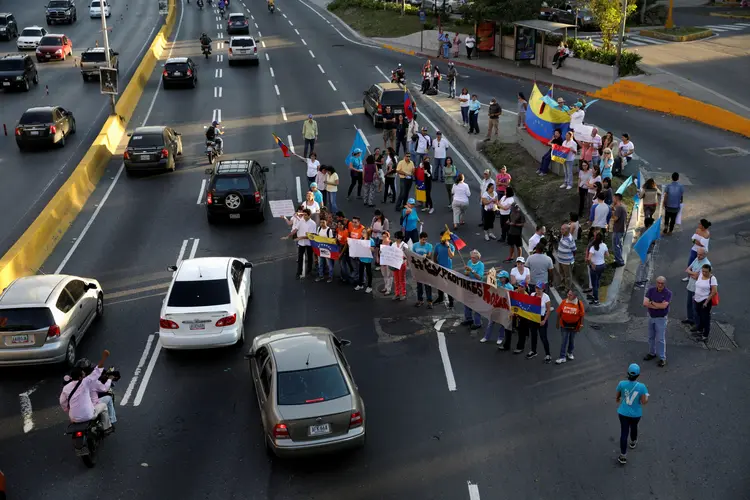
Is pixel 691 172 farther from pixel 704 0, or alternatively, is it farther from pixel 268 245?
pixel 704 0

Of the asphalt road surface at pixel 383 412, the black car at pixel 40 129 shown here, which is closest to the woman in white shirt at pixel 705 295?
the asphalt road surface at pixel 383 412

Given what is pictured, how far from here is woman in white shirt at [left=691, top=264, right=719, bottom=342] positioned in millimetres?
16297

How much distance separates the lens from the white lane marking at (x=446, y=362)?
15613 mm

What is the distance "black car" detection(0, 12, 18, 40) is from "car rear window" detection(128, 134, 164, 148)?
112 feet

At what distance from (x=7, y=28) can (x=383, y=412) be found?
53.9m

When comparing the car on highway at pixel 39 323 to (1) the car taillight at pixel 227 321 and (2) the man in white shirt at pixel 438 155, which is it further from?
(2) the man in white shirt at pixel 438 155

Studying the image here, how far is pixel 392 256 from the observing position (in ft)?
63.2

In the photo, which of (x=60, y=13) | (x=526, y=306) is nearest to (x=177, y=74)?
(x=60, y=13)

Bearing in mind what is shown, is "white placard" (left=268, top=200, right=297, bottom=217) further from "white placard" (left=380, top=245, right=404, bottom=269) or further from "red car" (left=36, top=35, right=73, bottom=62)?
"red car" (left=36, top=35, right=73, bottom=62)

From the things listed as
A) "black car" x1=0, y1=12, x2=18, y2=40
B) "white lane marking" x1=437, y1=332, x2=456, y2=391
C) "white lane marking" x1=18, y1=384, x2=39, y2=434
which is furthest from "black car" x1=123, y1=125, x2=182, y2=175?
"black car" x1=0, y1=12, x2=18, y2=40

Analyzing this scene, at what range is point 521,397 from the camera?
15.1m

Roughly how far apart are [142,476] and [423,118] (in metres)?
26.4

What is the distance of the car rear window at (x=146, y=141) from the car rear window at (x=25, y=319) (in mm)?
14789

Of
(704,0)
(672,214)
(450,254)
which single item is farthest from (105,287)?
(704,0)
